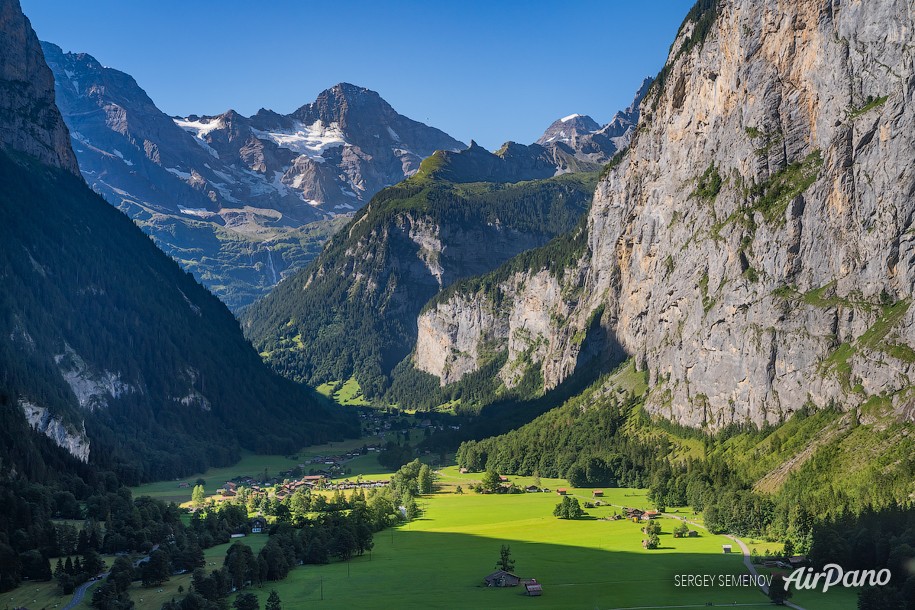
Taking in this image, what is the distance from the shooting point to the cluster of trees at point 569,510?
174250mm

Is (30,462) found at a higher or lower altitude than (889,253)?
lower

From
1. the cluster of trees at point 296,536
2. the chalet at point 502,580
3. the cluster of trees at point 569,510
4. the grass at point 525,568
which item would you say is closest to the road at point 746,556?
the grass at point 525,568

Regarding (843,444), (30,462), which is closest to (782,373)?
(843,444)

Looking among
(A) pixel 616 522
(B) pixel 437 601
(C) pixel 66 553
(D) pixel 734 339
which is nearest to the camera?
(B) pixel 437 601

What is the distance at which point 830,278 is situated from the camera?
585ft

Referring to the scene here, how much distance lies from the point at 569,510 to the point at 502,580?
5422cm

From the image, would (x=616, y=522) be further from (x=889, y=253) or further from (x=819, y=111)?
(x=819, y=111)

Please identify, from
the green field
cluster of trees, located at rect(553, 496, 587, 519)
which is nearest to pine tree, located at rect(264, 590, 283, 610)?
the green field

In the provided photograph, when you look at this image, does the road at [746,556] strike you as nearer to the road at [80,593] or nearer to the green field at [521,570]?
the green field at [521,570]

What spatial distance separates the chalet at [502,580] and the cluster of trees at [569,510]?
5194 cm

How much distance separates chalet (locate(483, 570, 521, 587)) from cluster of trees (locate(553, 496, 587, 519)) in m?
51.9

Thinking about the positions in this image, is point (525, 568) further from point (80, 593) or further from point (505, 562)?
point (80, 593)

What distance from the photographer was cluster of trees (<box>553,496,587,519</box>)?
174250 mm

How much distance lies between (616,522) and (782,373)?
4412 cm
